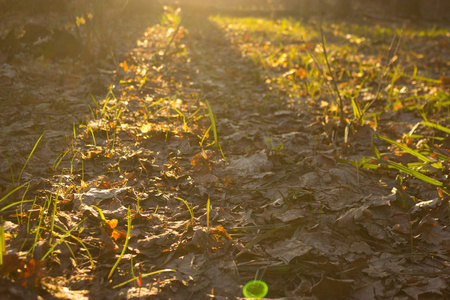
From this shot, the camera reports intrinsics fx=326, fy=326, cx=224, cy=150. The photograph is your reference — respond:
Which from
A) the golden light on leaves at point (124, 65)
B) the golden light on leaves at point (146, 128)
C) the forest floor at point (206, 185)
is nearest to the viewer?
the forest floor at point (206, 185)

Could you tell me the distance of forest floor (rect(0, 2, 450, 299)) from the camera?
1731 mm

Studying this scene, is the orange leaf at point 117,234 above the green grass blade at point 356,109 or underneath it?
underneath

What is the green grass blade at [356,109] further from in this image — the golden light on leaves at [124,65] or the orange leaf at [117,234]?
the golden light on leaves at [124,65]

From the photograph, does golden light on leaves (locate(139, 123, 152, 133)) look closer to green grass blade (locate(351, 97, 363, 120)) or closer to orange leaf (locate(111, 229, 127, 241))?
orange leaf (locate(111, 229, 127, 241))

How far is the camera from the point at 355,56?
271 inches

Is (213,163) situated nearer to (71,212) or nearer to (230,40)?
(71,212)

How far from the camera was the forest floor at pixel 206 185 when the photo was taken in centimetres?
173

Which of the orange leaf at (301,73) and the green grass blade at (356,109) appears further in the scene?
the orange leaf at (301,73)

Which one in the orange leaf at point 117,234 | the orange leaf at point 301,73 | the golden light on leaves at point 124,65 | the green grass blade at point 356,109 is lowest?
the orange leaf at point 117,234

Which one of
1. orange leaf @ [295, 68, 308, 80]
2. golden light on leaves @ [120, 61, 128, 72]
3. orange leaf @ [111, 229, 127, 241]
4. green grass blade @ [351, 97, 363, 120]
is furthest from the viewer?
orange leaf @ [295, 68, 308, 80]

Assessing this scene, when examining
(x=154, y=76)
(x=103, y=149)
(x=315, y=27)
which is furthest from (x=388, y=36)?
(x=103, y=149)

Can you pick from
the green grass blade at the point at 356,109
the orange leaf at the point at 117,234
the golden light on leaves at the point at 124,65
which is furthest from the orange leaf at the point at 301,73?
the orange leaf at the point at 117,234

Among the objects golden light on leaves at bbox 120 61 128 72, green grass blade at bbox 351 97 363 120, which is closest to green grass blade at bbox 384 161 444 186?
green grass blade at bbox 351 97 363 120

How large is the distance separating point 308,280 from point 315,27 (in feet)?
36.0
